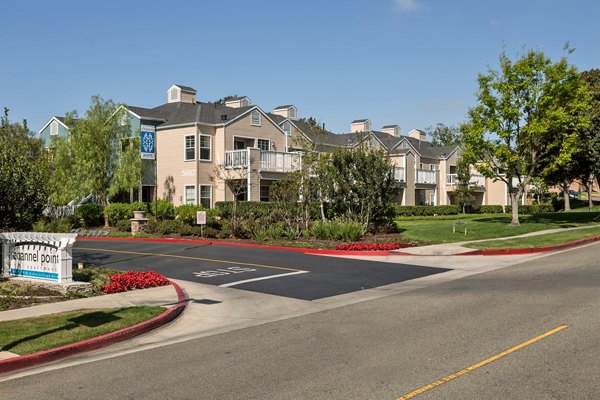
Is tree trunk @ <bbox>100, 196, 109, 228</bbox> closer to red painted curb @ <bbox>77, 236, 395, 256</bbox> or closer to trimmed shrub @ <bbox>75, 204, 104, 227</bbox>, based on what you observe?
trimmed shrub @ <bbox>75, 204, 104, 227</bbox>

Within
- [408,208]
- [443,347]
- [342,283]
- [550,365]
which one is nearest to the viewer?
[550,365]

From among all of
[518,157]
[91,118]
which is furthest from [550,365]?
[91,118]

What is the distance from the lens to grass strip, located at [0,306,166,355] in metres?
8.59

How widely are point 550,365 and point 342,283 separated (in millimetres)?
8174

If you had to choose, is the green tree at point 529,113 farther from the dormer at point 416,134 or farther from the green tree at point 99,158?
the dormer at point 416,134

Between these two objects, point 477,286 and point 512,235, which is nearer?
point 477,286

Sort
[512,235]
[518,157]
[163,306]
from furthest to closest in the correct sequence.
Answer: [518,157] → [512,235] → [163,306]

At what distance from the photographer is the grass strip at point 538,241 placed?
2209 centimetres

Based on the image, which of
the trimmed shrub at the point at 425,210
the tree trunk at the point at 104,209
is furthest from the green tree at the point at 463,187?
the tree trunk at the point at 104,209

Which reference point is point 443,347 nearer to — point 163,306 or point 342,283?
point 163,306

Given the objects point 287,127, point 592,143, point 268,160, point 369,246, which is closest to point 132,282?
point 369,246

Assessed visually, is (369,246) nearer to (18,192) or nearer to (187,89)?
(18,192)

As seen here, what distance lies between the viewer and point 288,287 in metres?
14.5

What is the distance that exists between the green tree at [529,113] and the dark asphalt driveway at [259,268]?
15.5 m
